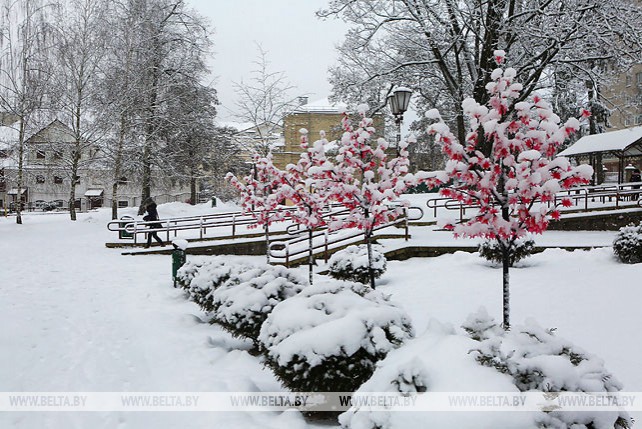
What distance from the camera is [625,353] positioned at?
6008mm

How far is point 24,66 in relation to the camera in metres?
25.3

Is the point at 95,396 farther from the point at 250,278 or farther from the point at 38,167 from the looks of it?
the point at 38,167

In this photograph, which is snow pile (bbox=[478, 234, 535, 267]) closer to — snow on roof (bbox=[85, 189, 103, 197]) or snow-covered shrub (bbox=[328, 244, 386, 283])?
snow-covered shrub (bbox=[328, 244, 386, 283])

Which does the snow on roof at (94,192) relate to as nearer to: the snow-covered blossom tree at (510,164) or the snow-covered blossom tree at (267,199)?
the snow-covered blossom tree at (267,199)

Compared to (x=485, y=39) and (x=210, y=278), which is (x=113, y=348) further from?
(x=485, y=39)

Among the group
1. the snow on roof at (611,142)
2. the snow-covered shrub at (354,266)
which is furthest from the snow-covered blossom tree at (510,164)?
the snow on roof at (611,142)

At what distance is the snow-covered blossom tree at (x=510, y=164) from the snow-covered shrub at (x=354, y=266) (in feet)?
17.1

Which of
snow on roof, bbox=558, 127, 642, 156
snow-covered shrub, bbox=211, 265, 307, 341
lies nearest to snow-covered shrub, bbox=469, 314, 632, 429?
snow-covered shrub, bbox=211, 265, 307, 341

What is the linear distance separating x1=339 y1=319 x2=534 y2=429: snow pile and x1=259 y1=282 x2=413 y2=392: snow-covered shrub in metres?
0.63

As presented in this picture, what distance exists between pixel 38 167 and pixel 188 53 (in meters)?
12.6

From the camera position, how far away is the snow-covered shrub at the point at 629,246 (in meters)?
9.95

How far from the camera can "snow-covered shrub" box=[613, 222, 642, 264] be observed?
995cm

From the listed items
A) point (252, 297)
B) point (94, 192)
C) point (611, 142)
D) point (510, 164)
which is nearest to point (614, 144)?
point (611, 142)

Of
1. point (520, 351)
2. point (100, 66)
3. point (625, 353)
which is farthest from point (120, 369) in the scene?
point (100, 66)
